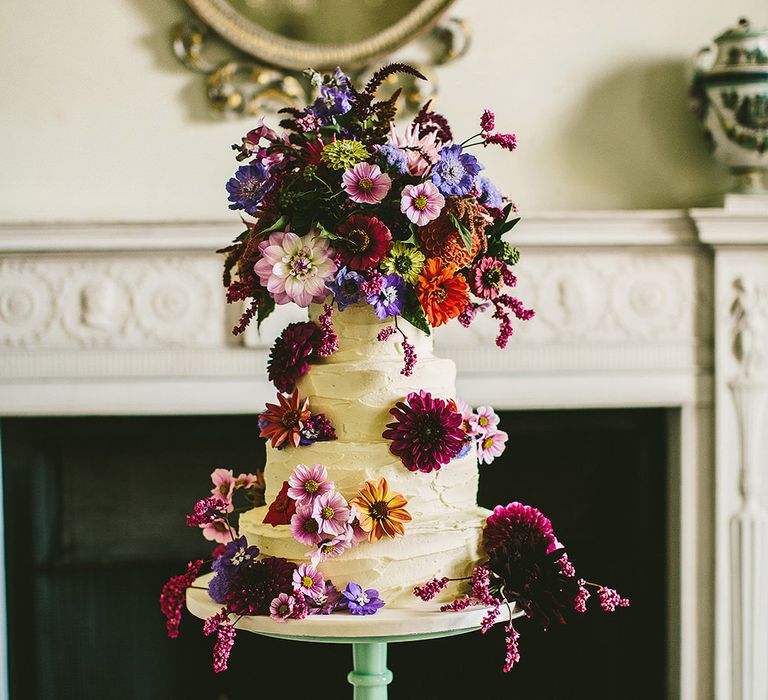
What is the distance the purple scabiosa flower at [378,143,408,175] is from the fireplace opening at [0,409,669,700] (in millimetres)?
1481

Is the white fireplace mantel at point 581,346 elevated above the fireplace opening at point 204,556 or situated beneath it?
elevated above

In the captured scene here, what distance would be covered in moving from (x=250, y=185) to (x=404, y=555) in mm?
555

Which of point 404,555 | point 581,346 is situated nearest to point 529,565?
point 404,555

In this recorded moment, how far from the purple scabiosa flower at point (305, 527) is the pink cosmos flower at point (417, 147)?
0.48 metres

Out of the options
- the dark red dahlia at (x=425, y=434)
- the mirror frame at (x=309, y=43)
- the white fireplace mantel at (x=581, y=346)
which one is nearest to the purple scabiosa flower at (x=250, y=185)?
the dark red dahlia at (x=425, y=434)

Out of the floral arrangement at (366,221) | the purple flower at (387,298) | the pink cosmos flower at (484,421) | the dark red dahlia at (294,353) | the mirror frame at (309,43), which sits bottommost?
the pink cosmos flower at (484,421)

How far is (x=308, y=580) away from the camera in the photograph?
4.47ft

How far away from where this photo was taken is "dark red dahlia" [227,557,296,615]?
1352mm

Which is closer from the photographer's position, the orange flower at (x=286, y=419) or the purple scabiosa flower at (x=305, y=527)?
the purple scabiosa flower at (x=305, y=527)

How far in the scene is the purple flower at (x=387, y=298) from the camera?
138 cm

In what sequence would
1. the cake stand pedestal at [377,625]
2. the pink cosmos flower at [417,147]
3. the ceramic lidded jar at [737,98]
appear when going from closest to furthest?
the cake stand pedestal at [377,625] → the pink cosmos flower at [417,147] → the ceramic lidded jar at [737,98]

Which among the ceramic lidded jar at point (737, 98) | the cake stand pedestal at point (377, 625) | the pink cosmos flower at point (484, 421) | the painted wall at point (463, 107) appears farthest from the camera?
the painted wall at point (463, 107)

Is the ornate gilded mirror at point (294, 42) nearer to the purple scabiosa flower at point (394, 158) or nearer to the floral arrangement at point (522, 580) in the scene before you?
the purple scabiosa flower at point (394, 158)

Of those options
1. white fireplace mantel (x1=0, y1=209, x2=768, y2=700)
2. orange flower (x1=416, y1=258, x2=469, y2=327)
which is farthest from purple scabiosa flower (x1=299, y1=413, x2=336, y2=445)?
white fireplace mantel (x1=0, y1=209, x2=768, y2=700)
